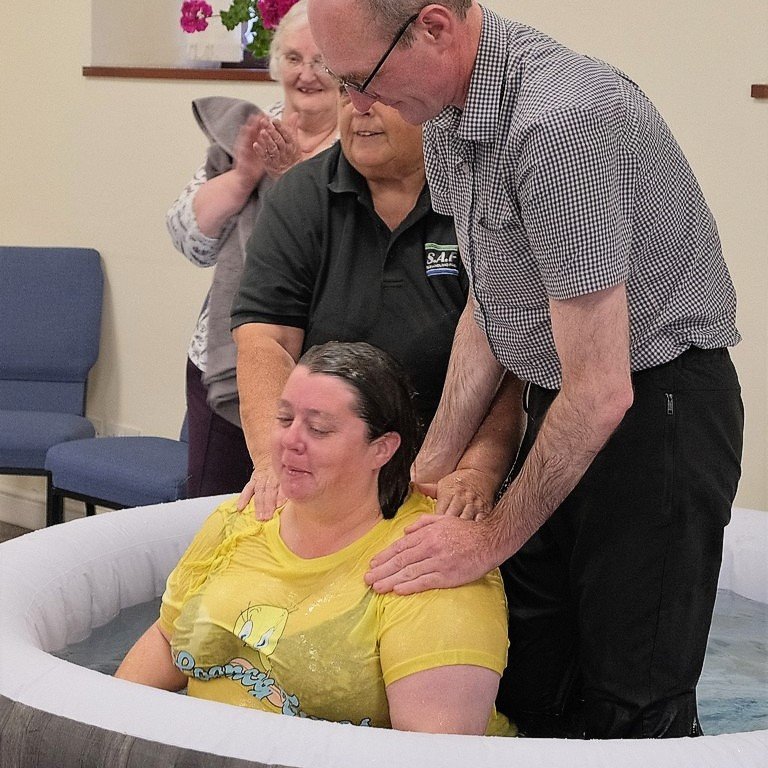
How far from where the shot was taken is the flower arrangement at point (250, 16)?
138 inches

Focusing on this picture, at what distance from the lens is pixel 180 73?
4332 millimetres

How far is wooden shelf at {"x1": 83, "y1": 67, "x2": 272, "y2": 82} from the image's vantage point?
4133mm

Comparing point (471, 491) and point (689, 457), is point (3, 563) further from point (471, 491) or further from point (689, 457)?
point (689, 457)

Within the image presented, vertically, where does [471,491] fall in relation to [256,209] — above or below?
below

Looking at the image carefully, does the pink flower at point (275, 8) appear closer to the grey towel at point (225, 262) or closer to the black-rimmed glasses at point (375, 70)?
the grey towel at point (225, 262)

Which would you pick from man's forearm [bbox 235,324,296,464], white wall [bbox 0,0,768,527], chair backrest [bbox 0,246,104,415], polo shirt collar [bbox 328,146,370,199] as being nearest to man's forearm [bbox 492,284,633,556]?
man's forearm [bbox 235,324,296,464]

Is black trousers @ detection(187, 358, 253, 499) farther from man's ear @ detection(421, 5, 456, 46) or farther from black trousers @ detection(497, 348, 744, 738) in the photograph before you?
man's ear @ detection(421, 5, 456, 46)

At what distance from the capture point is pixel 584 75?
4.99ft

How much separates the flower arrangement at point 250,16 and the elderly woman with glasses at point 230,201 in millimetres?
714

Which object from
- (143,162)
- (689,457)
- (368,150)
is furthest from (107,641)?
(143,162)

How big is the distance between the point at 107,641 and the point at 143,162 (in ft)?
8.18

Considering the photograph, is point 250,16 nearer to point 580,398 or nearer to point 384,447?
point 384,447

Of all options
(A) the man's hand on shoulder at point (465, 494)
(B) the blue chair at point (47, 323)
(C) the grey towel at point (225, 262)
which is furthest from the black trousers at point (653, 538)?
(B) the blue chair at point (47, 323)

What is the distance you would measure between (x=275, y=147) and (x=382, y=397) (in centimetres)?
90
